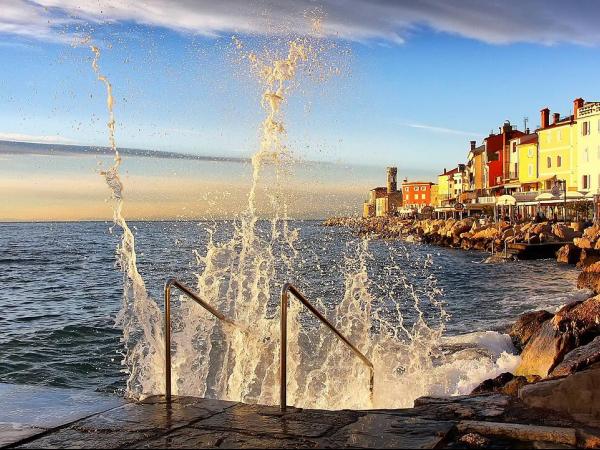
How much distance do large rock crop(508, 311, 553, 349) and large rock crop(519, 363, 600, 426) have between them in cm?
902

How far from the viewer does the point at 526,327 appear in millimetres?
14836

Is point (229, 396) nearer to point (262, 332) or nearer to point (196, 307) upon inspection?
point (196, 307)

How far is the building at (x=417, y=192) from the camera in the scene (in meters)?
145

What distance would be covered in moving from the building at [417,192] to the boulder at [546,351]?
13494 cm

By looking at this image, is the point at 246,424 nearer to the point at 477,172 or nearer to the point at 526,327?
the point at 526,327

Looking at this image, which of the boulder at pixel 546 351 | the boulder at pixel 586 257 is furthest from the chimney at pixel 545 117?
the boulder at pixel 546 351

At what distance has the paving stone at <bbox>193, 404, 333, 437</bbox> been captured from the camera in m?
4.98

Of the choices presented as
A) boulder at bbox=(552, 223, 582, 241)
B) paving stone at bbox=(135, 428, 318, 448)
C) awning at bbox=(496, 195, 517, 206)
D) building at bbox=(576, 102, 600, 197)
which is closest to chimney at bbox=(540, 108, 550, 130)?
building at bbox=(576, 102, 600, 197)

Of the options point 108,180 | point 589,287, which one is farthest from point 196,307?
point 589,287

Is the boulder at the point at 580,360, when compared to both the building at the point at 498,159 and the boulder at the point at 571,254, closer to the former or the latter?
the boulder at the point at 571,254

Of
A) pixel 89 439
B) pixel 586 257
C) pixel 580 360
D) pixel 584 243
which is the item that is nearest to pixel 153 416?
pixel 89 439

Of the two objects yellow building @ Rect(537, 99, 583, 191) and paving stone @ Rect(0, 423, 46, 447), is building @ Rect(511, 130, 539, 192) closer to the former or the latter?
yellow building @ Rect(537, 99, 583, 191)

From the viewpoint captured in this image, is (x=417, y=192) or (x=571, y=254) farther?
(x=417, y=192)

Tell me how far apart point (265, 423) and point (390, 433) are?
1011mm
